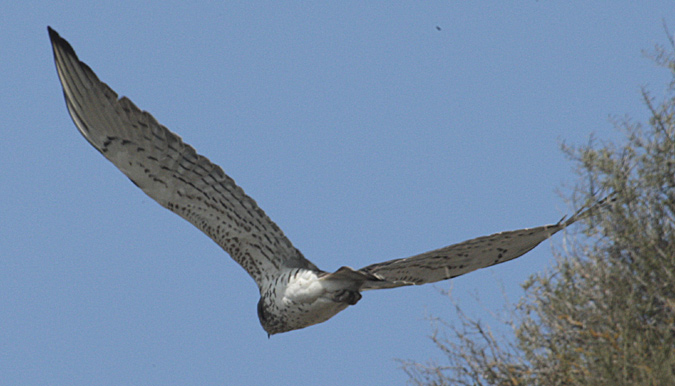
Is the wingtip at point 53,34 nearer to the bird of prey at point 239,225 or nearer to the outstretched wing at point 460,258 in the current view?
the bird of prey at point 239,225

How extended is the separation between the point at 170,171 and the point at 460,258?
2.48 meters

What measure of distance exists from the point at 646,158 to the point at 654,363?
6.67 ft

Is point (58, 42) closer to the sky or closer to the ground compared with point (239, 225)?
closer to the sky

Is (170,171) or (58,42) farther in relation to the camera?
(170,171)

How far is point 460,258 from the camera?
7.96 metres

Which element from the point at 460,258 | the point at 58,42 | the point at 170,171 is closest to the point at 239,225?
the point at 170,171

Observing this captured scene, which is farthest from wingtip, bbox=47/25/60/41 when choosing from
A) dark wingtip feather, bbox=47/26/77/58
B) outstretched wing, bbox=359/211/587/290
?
outstretched wing, bbox=359/211/587/290

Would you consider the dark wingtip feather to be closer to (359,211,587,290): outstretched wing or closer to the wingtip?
the wingtip

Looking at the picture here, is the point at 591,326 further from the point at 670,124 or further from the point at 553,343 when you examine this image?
the point at 670,124

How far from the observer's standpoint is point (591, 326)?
23.1ft

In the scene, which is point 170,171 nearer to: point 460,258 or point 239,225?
point 239,225

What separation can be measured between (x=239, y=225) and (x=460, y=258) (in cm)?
188

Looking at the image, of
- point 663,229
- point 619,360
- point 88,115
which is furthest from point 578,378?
point 88,115

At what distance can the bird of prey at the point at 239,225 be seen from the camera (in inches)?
294
